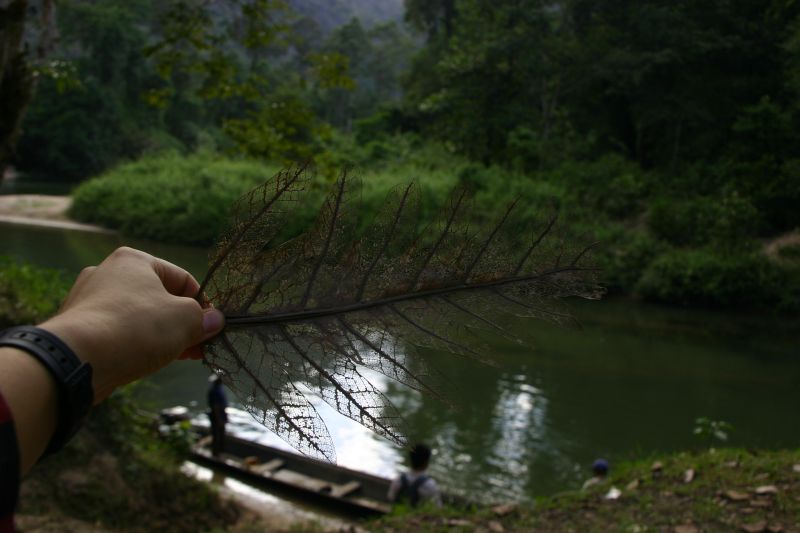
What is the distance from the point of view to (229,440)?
29.9 ft

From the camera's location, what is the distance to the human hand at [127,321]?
84cm

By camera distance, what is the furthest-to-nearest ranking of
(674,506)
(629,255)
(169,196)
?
(169,196)
(629,255)
(674,506)

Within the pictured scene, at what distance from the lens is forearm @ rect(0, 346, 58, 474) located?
72 cm

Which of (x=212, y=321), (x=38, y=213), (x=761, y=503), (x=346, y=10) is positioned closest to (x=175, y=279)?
(x=212, y=321)

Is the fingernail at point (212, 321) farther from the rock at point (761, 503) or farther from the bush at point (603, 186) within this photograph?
the bush at point (603, 186)

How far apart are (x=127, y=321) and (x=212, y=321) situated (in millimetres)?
125

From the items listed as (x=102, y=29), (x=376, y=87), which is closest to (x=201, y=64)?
(x=102, y=29)

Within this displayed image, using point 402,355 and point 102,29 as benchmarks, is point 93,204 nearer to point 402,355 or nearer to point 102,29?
point 102,29

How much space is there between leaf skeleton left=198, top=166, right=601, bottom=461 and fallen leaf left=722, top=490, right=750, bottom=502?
12.8ft

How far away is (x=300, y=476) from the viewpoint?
8.30 meters

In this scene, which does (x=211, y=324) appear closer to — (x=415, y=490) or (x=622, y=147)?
(x=415, y=490)

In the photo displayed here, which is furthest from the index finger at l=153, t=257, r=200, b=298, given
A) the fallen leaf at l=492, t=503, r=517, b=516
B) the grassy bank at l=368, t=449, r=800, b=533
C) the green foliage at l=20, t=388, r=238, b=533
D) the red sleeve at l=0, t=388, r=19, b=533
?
the green foliage at l=20, t=388, r=238, b=533

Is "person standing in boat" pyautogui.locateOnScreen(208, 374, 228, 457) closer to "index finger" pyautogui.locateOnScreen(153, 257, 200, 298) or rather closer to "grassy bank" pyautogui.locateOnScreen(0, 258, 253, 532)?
"grassy bank" pyautogui.locateOnScreen(0, 258, 253, 532)

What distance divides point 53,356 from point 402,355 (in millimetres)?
423
